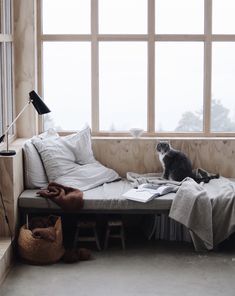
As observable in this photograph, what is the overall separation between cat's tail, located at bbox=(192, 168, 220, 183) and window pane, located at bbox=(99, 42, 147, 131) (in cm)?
77

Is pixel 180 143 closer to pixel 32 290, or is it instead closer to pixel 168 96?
pixel 168 96

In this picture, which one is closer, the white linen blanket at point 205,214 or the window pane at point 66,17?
the white linen blanket at point 205,214

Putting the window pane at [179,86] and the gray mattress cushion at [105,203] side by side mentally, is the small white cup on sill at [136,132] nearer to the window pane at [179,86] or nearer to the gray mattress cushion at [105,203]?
the window pane at [179,86]

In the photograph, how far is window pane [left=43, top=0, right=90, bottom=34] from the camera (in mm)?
6070

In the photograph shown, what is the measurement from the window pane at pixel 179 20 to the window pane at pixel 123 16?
158mm

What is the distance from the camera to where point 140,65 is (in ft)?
20.2

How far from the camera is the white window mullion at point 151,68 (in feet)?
19.9

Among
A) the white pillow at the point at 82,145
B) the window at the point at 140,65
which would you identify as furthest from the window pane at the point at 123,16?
→ the white pillow at the point at 82,145

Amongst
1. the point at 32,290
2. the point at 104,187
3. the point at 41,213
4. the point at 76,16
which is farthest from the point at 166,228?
the point at 76,16

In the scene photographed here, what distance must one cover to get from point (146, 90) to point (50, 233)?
6.86ft

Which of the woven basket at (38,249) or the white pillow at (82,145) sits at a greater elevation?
the white pillow at (82,145)

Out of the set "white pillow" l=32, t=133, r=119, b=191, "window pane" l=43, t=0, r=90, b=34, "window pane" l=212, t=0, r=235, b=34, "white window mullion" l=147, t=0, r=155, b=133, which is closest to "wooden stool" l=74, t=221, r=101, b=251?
"white pillow" l=32, t=133, r=119, b=191

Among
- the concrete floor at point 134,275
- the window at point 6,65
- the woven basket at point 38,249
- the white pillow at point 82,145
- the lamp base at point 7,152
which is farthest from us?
the white pillow at point 82,145

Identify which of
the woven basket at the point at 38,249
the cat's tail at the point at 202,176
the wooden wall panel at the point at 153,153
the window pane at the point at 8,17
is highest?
the window pane at the point at 8,17
